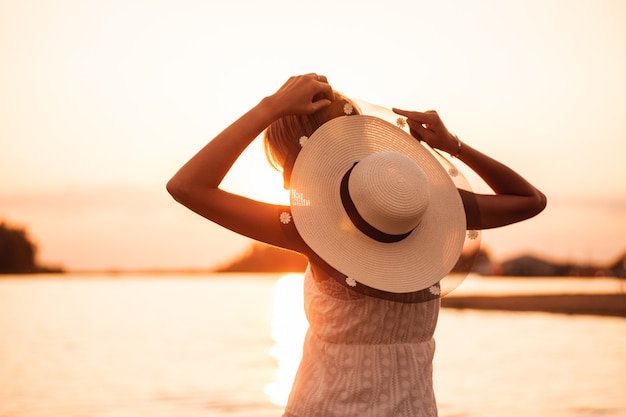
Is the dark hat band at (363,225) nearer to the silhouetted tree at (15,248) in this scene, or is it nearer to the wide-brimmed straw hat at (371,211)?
the wide-brimmed straw hat at (371,211)

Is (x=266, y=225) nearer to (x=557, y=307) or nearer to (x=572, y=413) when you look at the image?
(x=572, y=413)

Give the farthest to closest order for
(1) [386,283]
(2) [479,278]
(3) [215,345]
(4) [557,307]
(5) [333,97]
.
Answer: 1. (2) [479,278]
2. (4) [557,307]
3. (3) [215,345]
4. (5) [333,97]
5. (1) [386,283]

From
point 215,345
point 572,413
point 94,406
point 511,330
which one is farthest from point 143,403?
point 511,330

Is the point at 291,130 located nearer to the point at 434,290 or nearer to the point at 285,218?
the point at 285,218

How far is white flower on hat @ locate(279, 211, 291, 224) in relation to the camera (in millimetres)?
1741

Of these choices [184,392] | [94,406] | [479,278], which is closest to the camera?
[94,406]

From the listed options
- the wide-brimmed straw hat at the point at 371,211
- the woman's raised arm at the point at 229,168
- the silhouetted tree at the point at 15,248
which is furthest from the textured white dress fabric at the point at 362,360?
the silhouetted tree at the point at 15,248

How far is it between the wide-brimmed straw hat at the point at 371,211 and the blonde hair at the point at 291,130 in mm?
30

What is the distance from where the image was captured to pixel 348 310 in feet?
5.93

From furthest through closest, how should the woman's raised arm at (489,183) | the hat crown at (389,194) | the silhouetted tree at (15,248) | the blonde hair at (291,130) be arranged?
the silhouetted tree at (15,248) < the woman's raised arm at (489,183) < the blonde hair at (291,130) < the hat crown at (389,194)

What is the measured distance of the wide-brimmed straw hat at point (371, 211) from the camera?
1727mm

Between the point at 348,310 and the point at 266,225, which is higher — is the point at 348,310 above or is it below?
below

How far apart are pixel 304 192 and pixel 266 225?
0.11 metres

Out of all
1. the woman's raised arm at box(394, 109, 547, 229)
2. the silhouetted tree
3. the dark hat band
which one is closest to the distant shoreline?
the woman's raised arm at box(394, 109, 547, 229)
